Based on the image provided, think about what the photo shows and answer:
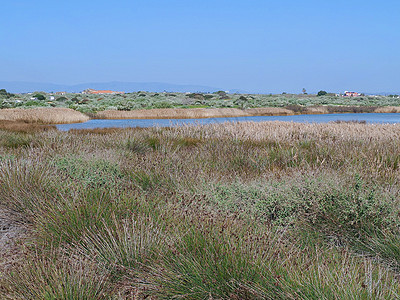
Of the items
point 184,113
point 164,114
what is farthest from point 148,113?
point 184,113

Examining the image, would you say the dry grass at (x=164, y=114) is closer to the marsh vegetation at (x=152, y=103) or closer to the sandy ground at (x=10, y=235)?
the marsh vegetation at (x=152, y=103)

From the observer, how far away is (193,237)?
347cm

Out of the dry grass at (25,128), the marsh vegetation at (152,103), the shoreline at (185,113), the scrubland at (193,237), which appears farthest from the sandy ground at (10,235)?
the marsh vegetation at (152,103)

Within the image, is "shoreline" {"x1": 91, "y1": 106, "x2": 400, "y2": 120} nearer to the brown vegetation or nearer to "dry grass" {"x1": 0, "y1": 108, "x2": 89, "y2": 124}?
the brown vegetation

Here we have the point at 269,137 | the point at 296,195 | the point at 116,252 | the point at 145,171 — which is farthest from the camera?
the point at 269,137

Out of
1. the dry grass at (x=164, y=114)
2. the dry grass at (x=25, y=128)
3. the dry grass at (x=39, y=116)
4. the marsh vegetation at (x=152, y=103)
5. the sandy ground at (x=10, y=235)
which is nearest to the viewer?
the sandy ground at (x=10, y=235)

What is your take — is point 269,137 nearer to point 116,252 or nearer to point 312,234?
point 312,234

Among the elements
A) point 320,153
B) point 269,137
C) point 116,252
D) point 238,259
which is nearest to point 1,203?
point 116,252

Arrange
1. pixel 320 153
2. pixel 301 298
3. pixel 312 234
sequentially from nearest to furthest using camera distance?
pixel 301 298
pixel 312 234
pixel 320 153

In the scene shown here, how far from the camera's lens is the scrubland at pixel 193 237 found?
294 centimetres

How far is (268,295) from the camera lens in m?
2.77

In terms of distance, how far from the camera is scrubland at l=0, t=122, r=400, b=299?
2.94 meters

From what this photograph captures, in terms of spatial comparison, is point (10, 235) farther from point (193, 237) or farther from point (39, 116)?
point (39, 116)

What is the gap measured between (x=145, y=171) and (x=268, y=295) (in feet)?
13.0
